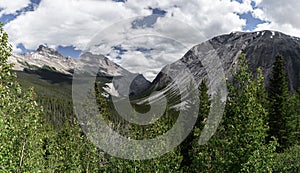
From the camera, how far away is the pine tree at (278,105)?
5934 cm

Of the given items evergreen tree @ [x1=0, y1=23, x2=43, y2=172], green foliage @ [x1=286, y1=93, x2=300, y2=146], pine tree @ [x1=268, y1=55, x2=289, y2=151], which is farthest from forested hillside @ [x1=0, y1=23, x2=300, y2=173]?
green foliage @ [x1=286, y1=93, x2=300, y2=146]

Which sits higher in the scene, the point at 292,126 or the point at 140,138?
Answer: the point at 292,126

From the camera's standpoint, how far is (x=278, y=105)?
6094 centimetres

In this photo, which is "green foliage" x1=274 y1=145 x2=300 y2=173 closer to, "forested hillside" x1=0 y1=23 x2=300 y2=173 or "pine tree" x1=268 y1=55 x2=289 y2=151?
"forested hillside" x1=0 y1=23 x2=300 y2=173

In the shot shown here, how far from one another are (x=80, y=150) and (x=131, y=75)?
34.8ft

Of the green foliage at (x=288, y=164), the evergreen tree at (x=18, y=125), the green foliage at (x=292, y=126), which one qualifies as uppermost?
the green foliage at (x=292, y=126)

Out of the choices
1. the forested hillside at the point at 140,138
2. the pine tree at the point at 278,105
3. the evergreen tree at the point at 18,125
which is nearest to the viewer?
the evergreen tree at the point at 18,125

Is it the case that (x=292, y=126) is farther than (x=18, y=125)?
Yes

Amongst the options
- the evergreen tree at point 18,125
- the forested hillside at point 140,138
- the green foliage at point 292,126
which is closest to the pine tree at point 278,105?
the green foliage at point 292,126

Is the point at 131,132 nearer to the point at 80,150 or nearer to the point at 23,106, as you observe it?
the point at 80,150

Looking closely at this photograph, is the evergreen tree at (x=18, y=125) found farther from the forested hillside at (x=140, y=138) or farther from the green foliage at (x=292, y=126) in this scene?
the green foliage at (x=292, y=126)

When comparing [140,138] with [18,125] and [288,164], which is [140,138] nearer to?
[288,164]

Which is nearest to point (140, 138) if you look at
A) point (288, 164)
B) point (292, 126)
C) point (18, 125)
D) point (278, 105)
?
point (288, 164)

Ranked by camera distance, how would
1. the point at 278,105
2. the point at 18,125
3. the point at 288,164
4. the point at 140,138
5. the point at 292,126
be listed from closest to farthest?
the point at 18,125 → the point at 288,164 → the point at 140,138 → the point at 292,126 → the point at 278,105
